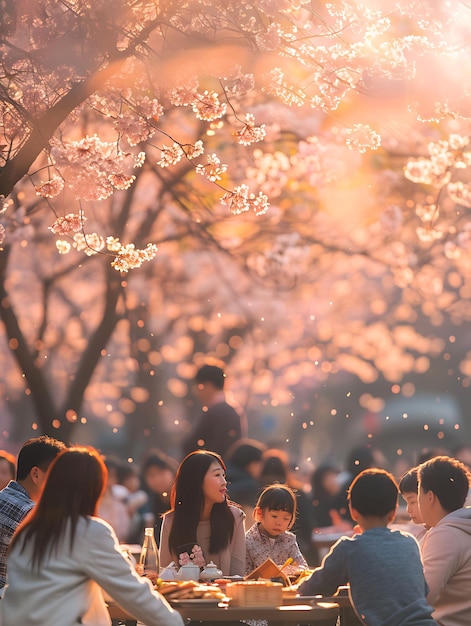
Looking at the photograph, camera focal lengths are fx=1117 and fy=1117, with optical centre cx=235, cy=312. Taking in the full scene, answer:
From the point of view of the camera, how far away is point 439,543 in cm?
529

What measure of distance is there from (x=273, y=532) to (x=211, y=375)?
2.53 m

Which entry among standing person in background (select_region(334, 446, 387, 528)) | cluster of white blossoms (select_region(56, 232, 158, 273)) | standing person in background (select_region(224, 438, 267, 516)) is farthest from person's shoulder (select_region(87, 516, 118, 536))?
standing person in background (select_region(334, 446, 387, 528))

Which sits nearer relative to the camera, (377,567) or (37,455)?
(377,567)

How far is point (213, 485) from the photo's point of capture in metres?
6.12

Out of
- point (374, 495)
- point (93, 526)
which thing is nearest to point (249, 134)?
point (374, 495)

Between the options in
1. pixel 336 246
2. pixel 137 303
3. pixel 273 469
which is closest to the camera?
pixel 273 469

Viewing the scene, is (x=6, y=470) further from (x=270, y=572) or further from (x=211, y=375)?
(x=270, y=572)

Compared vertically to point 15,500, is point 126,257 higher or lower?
higher

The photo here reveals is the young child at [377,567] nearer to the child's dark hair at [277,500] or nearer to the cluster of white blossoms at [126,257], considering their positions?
the child's dark hair at [277,500]

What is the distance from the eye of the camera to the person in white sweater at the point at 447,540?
527 cm

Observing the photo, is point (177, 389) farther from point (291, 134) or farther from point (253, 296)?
point (291, 134)

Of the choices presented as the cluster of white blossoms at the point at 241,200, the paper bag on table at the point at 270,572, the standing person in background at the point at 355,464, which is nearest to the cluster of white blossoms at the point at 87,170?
the cluster of white blossoms at the point at 241,200

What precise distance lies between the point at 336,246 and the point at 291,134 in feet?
7.12

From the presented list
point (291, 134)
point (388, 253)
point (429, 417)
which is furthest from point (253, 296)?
point (429, 417)
